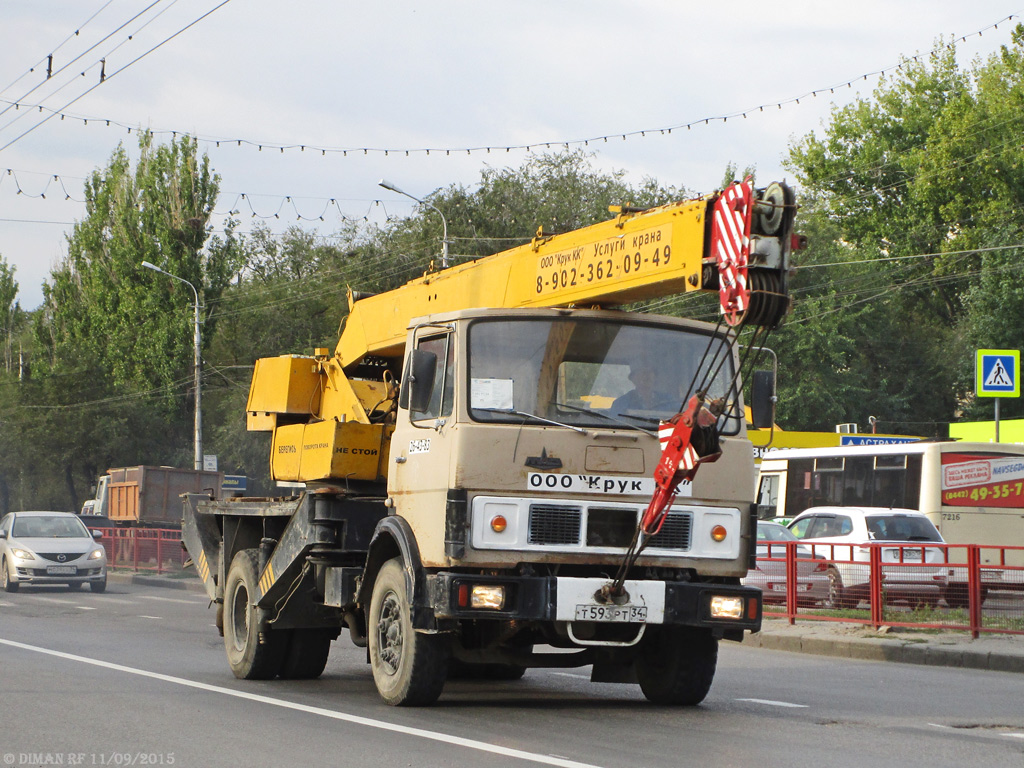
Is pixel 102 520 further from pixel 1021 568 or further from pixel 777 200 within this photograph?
pixel 777 200

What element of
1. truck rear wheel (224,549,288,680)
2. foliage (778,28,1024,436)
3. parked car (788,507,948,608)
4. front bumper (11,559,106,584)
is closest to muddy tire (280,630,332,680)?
truck rear wheel (224,549,288,680)

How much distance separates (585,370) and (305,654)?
404cm

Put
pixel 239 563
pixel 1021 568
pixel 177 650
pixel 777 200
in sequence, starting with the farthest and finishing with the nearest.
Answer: pixel 1021 568 < pixel 177 650 < pixel 239 563 < pixel 777 200

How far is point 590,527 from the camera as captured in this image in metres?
8.92

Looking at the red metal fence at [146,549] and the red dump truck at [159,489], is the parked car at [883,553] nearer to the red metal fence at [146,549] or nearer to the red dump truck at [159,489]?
the red metal fence at [146,549]

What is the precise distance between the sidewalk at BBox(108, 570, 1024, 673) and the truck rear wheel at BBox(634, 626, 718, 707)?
571 centimetres

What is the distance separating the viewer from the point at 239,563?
12031 millimetres

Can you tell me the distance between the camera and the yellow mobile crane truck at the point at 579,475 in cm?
863

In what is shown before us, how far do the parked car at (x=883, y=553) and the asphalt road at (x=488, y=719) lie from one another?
269 cm

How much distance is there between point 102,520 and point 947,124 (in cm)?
3347

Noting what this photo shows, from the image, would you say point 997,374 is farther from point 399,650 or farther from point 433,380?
point 399,650

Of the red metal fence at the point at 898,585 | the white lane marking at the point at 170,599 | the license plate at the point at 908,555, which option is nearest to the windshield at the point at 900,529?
the red metal fence at the point at 898,585

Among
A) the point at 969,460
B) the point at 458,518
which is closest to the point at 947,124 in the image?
the point at 969,460

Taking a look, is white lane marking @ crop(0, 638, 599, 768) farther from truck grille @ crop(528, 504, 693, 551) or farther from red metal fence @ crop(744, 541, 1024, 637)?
red metal fence @ crop(744, 541, 1024, 637)
